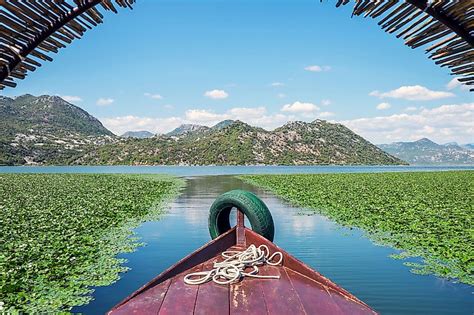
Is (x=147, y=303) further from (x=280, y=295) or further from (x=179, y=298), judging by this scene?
(x=280, y=295)

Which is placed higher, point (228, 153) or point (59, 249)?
point (228, 153)

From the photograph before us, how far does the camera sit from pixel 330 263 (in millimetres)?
10555

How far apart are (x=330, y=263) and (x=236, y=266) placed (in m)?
6.21

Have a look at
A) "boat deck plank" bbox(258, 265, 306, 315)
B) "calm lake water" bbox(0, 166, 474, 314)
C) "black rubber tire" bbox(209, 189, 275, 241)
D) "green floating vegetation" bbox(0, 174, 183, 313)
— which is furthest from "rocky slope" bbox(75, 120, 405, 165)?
"boat deck plank" bbox(258, 265, 306, 315)

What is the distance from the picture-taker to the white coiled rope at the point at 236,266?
4.77m

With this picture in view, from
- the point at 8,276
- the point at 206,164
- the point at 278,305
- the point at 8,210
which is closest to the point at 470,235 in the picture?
the point at 278,305

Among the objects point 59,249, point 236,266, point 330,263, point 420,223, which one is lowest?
point 330,263

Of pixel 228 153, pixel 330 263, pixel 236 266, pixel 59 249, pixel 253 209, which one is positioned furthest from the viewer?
pixel 228 153

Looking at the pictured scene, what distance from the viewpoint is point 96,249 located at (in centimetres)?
1116

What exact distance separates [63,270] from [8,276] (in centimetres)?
112

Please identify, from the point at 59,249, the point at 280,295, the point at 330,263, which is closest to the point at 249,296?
the point at 280,295

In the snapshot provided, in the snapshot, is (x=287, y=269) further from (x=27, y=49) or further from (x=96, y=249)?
(x=96, y=249)

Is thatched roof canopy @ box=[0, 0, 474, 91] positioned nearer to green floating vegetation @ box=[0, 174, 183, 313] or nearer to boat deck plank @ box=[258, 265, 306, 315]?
boat deck plank @ box=[258, 265, 306, 315]

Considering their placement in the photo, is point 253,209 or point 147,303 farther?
point 253,209
